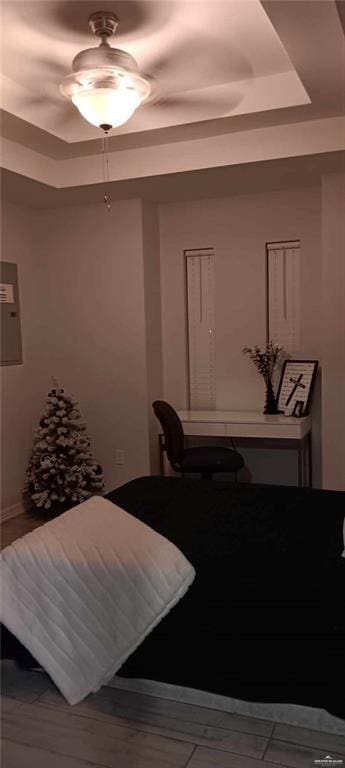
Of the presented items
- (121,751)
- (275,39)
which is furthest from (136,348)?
(121,751)

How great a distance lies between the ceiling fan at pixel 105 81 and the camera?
2.49 m

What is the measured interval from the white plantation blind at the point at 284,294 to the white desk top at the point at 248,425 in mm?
629

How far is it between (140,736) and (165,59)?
2.87m

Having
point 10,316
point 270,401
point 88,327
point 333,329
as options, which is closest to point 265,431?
point 270,401

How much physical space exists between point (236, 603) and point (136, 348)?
2.86 meters

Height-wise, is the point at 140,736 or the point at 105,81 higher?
the point at 105,81

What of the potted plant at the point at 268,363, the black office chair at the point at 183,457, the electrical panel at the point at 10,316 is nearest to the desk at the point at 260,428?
the potted plant at the point at 268,363

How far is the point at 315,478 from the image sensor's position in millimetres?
4570

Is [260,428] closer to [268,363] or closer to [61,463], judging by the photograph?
[268,363]

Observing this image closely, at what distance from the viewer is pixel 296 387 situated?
444 cm

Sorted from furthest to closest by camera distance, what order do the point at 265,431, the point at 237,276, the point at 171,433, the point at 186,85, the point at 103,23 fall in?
1. the point at 237,276
2. the point at 265,431
3. the point at 171,433
4. the point at 186,85
5. the point at 103,23

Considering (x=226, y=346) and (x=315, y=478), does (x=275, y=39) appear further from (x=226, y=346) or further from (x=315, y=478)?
(x=315, y=478)

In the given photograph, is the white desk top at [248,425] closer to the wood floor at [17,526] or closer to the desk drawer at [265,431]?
the desk drawer at [265,431]

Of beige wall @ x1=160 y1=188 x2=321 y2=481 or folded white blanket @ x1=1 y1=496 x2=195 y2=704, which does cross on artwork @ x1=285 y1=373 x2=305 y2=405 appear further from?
folded white blanket @ x1=1 y1=496 x2=195 y2=704
